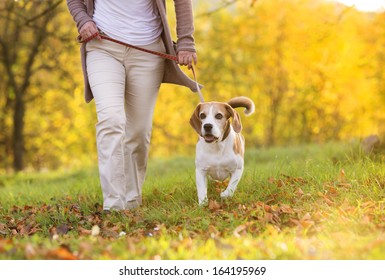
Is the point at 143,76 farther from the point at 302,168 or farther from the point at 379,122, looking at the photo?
the point at 379,122

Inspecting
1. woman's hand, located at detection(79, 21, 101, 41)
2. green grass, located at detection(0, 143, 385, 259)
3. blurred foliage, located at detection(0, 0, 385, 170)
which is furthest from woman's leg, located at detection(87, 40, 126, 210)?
blurred foliage, located at detection(0, 0, 385, 170)

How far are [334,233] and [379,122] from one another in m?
15.1

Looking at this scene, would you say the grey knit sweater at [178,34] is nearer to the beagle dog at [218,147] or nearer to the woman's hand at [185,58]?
the woman's hand at [185,58]

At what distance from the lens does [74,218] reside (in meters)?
5.24

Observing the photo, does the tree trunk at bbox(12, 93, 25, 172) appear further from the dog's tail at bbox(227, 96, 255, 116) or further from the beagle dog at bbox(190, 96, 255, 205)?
the beagle dog at bbox(190, 96, 255, 205)

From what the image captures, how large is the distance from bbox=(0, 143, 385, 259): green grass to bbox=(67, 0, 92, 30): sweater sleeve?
1.65 m

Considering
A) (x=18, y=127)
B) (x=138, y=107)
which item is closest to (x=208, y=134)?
(x=138, y=107)

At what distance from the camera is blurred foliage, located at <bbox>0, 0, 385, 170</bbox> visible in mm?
A: 15734

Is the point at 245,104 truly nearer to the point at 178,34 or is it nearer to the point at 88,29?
the point at 178,34

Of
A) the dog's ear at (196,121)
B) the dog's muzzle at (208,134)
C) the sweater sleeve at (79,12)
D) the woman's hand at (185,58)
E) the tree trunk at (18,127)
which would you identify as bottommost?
the tree trunk at (18,127)

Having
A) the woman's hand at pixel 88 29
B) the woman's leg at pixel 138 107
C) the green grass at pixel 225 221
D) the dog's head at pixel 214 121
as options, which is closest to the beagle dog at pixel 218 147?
the dog's head at pixel 214 121

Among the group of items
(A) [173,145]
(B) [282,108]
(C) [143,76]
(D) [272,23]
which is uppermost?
(D) [272,23]

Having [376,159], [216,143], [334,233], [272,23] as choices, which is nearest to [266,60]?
[272,23]

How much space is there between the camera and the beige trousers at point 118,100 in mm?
4965
